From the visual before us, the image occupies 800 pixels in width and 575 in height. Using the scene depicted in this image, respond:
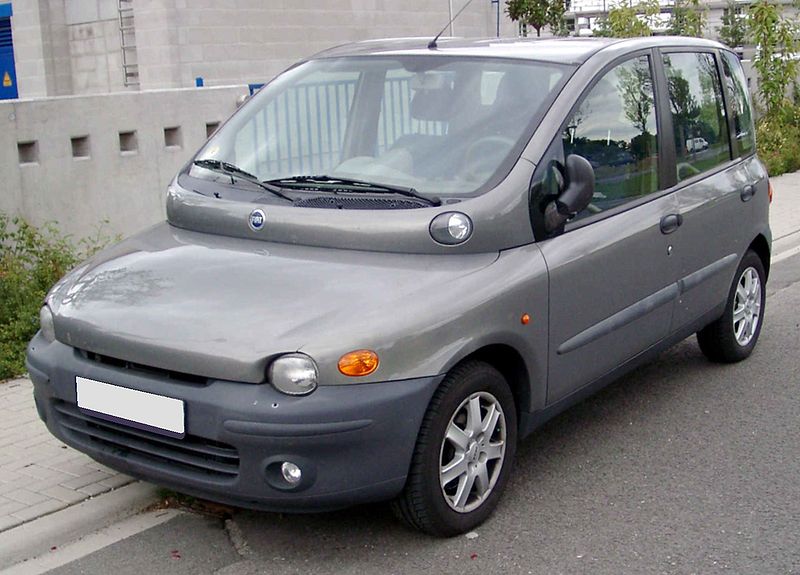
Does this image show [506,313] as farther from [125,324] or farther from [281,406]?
[125,324]

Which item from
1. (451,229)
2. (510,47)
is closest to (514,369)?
(451,229)

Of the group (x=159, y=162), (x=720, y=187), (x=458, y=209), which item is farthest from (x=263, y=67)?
(x=458, y=209)

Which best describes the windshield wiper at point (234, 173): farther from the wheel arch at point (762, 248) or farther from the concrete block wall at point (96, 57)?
the concrete block wall at point (96, 57)

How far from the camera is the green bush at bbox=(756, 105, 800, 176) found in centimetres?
1598

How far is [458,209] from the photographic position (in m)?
4.59

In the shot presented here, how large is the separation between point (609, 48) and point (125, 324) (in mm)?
2663

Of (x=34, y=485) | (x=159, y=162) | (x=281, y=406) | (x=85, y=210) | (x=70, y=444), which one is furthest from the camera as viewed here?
(x=159, y=162)

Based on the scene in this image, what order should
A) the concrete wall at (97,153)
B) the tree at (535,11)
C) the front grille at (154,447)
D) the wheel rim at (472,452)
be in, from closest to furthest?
the front grille at (154,447) → the wheel rim at (472,452) → the concrete wall at (97,153) → the tree at (535,11)

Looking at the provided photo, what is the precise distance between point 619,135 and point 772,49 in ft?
43.2

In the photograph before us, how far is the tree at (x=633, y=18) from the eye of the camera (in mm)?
16375

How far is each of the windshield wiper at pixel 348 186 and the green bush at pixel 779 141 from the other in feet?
38.9

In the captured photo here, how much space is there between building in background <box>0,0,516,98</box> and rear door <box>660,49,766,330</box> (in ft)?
40.3

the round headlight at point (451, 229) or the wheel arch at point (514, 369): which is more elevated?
the round headlight at point (451, 229)

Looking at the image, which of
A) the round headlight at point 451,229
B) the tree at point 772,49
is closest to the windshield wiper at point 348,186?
the round headlight at point 451,229
